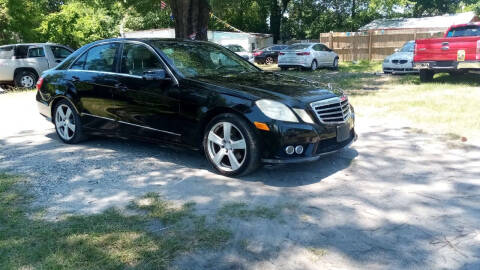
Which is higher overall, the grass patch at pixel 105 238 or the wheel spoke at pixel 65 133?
the wheel spoke at pixel 65 133

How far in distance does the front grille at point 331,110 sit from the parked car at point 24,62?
12.6m

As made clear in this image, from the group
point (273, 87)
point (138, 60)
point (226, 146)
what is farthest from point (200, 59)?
point (226, 146)

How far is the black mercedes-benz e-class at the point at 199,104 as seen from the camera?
179 inches

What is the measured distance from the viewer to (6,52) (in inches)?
581

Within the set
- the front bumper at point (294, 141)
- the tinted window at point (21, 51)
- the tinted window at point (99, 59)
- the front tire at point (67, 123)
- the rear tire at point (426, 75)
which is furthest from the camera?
the tinted window at point (21, 51)

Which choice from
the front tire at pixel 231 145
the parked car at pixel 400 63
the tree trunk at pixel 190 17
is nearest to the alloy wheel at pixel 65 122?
the front tire at pixel 231 145

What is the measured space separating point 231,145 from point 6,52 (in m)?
13.0

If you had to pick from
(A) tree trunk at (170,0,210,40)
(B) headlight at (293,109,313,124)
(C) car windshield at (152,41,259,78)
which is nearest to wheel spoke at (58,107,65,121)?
(C) car windshield at (152,41,259,78)

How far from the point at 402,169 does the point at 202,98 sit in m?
2.47

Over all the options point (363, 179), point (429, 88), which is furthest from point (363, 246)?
point (429, 88)

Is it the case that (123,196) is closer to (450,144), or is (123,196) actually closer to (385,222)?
(385,222)

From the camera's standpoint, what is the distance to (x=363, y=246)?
3.27 m

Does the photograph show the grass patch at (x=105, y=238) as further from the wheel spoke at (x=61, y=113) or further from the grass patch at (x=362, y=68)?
the grass patch at (x=362, y=68)

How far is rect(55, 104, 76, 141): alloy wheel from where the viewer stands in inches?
253
